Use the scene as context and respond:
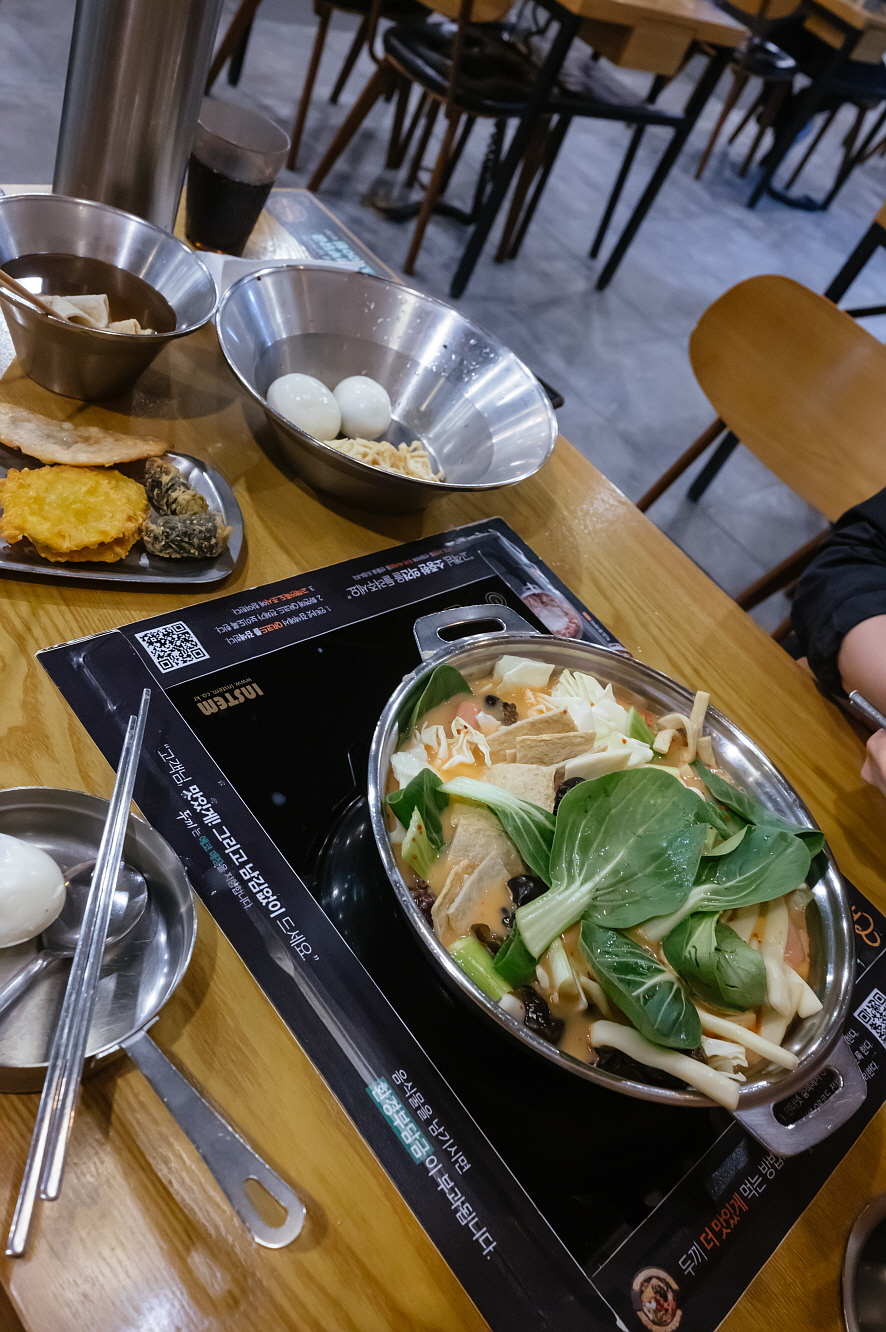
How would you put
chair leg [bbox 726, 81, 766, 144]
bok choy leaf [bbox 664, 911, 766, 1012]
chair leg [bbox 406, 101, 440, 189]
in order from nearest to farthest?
bok choy leaf [bbox 664, 911, 766, 1012] → chair leg [bbox 406, 101, 440, 189] → chair leg [bbox 726, 81, 766, 144]

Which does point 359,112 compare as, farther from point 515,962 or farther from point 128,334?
point 515,962

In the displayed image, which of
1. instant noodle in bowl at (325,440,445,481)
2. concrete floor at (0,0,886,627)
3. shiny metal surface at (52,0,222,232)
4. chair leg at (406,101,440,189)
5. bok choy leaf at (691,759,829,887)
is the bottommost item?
concrete floor at (0,0,886,627)

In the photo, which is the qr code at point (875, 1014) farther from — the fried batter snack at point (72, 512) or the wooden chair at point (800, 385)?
the wooden chair at point (800, 385)

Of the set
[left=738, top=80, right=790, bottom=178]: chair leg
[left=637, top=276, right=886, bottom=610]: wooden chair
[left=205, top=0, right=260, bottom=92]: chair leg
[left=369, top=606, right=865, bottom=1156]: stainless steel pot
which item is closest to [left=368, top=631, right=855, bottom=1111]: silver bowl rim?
[left=369, top=606, right=865, bottom=1156]: stainless steel pot

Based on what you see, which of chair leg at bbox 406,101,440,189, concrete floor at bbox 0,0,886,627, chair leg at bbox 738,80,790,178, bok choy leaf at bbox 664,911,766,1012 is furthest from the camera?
chair leg at bbox 738,80,790,178

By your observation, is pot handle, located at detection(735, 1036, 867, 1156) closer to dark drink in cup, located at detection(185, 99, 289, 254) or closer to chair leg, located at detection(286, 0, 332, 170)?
dark drink in cup, located at detection(185, 99, 289, 254)

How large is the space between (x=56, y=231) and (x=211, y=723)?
0.61 metres

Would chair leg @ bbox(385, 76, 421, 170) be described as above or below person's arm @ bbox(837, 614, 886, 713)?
below

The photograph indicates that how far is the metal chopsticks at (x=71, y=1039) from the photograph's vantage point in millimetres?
450

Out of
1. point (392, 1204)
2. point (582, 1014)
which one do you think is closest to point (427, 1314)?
point (392, 1204)

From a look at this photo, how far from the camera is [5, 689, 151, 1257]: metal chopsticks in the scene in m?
0.45

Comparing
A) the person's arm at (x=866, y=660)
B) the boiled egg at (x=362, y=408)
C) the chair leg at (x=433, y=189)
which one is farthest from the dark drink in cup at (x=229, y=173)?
the chair leg at (x=433, y=189)

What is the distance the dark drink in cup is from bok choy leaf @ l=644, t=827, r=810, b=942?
1062mm

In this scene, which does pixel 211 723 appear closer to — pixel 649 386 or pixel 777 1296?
pixel 777 1296
